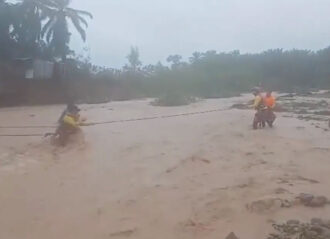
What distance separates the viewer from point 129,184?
789 centimetres

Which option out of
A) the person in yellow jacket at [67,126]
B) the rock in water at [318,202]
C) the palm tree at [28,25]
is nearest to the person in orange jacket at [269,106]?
the person in yellow jacket at [67,126]

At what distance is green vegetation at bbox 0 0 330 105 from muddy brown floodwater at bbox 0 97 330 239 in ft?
39.9

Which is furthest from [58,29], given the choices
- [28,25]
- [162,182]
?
[162,182]

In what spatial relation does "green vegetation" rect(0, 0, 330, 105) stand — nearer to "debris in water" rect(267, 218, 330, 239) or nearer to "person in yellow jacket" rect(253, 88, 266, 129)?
"person in yellow jacket" rect(253, 88, 266, 129)

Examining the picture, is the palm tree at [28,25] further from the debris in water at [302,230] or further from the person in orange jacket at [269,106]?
the debris in water at [302,230]

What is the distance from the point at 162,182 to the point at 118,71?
83.5 ft

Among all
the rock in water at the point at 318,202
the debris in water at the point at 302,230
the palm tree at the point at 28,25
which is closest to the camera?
the debris in water at the point at 302,230

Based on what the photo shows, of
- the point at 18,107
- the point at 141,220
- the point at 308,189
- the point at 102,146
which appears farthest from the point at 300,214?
the point at 18,107

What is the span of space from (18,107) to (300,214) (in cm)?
1986

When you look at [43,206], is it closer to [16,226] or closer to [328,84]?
[16,226]

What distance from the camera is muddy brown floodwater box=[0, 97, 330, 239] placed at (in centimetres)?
602

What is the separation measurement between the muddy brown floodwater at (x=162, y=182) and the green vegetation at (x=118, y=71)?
1218 centimetres

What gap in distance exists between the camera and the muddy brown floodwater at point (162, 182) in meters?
6.02

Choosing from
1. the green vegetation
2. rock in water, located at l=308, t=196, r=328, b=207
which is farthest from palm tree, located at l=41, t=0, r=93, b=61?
rock in water, located at l=308, t=196, r=328, b=207
